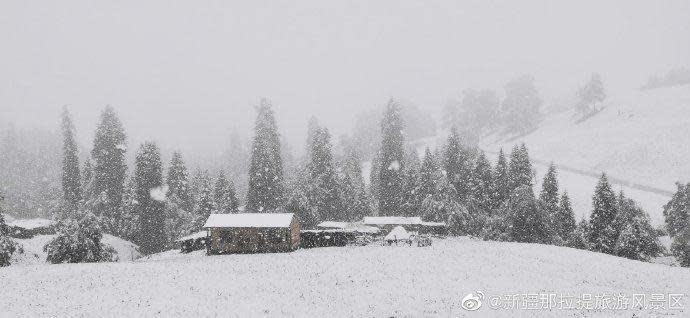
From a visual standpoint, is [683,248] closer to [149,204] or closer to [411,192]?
[411,192]

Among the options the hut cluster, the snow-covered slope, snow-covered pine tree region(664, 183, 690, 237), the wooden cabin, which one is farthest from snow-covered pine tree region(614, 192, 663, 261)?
the wooden cabin

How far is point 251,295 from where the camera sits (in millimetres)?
29047

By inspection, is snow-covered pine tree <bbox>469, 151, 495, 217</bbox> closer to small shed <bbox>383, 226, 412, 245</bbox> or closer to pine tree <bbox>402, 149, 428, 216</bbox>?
pine tree <bbox>402, 149, 428, 216</bbox>

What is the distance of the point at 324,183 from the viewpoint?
2756 inches

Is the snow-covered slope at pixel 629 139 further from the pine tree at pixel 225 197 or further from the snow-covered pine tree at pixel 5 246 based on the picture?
the snow-covered pine tree at pixel 5 246

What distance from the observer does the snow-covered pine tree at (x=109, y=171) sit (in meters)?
64.4

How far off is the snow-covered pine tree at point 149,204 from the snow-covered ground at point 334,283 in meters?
21.7

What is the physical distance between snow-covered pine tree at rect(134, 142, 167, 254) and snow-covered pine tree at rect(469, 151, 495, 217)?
1527 inches

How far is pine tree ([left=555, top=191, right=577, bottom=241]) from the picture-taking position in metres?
56.8

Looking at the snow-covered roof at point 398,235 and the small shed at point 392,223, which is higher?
the snow-covered roof at point 398,235

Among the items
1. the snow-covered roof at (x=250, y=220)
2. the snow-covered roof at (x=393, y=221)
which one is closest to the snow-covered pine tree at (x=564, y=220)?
the snow-covered roof at (x=393, y=221)

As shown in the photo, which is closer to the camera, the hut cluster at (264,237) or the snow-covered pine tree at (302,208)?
the hut cluster at (264,237)

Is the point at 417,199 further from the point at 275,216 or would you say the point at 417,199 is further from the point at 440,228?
the point at 275,216

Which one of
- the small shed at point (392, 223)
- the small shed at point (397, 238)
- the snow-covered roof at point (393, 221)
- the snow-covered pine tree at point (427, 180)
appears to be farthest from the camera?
the snow-covered pine tree at point (427, 180)
